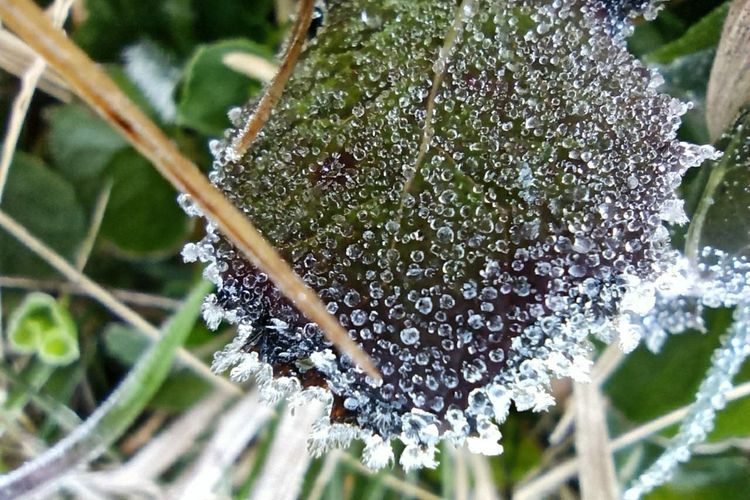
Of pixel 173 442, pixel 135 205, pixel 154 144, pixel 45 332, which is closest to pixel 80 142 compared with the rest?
pixel 135 205

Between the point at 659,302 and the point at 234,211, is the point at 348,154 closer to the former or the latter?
the point at 234,211

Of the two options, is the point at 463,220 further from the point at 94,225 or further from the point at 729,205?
the point at 94,225

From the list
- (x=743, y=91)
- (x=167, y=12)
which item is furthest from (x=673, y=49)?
→ (x=167, y=12)

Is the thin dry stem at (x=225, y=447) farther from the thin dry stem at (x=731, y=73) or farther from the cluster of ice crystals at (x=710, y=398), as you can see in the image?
the thin dry stem at (x=731, y=73)

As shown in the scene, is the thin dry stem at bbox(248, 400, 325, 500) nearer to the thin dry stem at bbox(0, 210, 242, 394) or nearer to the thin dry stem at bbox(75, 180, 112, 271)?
the thin dry stem at bbox(0, 210, 242, 394)

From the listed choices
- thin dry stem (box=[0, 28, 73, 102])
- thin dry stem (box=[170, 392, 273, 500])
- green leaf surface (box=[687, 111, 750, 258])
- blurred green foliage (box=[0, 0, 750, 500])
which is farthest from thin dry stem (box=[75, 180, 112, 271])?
green leaf surface (box=[687, 111, 750, 258])

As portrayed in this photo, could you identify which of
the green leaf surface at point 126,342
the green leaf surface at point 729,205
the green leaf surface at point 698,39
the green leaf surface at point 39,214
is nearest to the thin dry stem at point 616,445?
the green leaf surface at point 729,205
